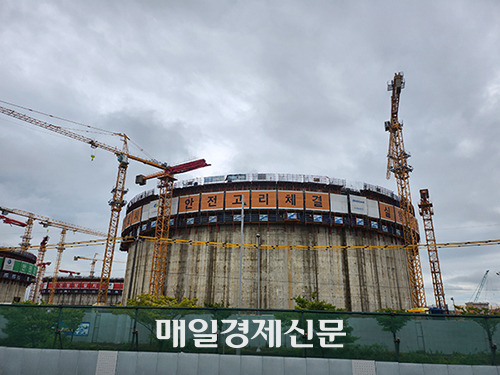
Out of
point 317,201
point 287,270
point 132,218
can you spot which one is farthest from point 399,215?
point 132,218

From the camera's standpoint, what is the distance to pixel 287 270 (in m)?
55.0

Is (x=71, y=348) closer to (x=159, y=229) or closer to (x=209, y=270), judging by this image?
(x=209, y=270)

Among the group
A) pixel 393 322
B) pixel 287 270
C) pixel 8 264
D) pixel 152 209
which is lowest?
pixel 393 322

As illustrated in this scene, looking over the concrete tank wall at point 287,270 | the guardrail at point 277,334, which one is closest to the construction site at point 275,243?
the concrete tank wall at point 287,270

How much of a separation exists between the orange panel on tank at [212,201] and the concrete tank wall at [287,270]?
11.2ft

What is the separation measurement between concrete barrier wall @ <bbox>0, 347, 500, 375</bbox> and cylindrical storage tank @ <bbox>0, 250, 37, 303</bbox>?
Answer: 9411 centimetres

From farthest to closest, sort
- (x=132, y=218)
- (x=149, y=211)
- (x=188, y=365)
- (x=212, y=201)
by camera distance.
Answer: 1. (x=132, y=218)
2. (x=149, y=211)
3. (x=212, y=201)
4. (x=188, y=365)

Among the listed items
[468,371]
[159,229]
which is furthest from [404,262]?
[468,371]

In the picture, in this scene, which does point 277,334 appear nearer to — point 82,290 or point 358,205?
point 358,205

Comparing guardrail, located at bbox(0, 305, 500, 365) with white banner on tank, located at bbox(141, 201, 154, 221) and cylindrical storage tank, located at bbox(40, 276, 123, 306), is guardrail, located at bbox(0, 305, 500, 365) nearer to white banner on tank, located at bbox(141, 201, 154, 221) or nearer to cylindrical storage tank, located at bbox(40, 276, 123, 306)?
white banner on tank, located at bbox(141, 201, 154, 221)

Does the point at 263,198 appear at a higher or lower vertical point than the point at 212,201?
higher

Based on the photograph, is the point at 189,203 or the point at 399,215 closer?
the point at 189,203

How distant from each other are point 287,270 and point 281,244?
4338mm

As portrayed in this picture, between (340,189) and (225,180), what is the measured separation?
20.7 metres
